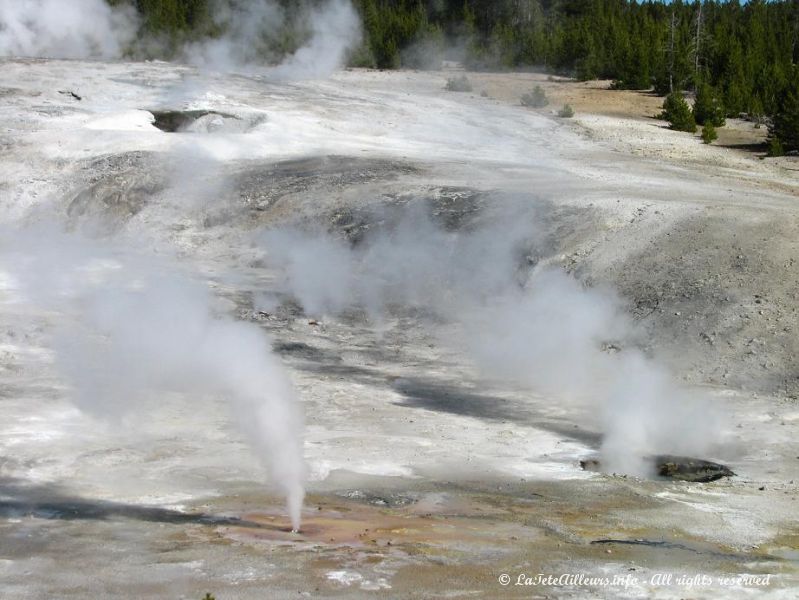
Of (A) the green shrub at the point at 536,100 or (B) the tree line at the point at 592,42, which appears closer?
(A) the green shrub at the point at 536,100

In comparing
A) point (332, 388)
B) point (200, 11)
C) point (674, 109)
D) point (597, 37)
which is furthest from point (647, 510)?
point (597, 37)

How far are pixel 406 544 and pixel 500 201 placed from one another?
1072 cm

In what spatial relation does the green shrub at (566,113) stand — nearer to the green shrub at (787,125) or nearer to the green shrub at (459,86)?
the green shrub at (459,86)

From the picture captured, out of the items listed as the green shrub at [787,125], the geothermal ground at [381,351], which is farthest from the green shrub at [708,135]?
the green shrub at [787,125]

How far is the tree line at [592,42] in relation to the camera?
1292 inches

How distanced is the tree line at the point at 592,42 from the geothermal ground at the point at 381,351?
826 cm

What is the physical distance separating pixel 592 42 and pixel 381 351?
1043 inches

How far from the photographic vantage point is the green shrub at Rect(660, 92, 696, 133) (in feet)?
87.1

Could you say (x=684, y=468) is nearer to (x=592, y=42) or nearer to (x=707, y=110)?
(x=707, y=110)

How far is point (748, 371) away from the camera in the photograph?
457 inches

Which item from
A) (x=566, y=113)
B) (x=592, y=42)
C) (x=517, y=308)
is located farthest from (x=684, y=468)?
(x=592, y=42)

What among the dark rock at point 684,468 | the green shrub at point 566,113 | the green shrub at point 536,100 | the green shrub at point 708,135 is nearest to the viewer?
the dark rock at point 684,468

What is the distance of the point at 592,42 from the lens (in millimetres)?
36719

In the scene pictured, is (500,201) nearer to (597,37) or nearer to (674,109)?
(674,109)
